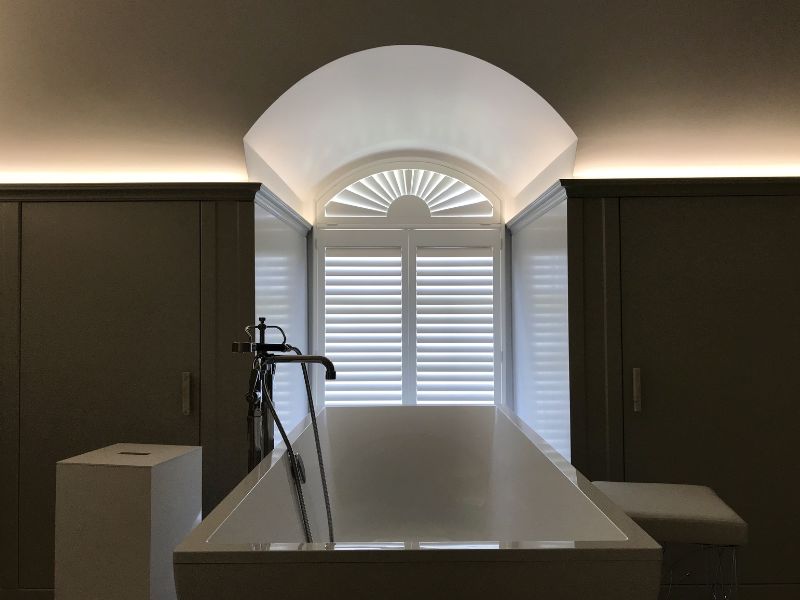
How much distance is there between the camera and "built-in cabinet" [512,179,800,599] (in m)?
2.60

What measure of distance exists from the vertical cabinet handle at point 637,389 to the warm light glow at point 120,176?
1915 millimetres

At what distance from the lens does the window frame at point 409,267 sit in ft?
11.8

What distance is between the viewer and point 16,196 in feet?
8.75

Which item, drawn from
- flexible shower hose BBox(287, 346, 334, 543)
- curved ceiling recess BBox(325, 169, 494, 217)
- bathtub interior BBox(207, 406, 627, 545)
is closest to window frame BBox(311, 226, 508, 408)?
curved ceiling recess BBox(325, 169, 494, 217)

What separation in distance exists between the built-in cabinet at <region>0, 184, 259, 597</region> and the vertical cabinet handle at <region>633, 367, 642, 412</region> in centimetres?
167

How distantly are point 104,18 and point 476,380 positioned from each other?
257 cm

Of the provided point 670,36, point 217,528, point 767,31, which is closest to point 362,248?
point 670,36

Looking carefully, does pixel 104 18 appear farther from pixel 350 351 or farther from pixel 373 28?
pixel 350 351

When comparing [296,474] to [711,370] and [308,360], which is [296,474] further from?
[711,370]

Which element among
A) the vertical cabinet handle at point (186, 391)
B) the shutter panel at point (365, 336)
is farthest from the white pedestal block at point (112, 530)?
the shutter panel at point (365, 336)

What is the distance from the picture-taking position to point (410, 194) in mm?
3713

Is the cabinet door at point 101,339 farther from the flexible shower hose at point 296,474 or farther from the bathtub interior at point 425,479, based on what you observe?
the flexible shower hose at point 296,474

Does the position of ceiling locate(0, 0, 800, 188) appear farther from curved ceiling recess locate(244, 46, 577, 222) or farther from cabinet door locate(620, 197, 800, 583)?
cabinet door locate(620, 197, 800, 583)

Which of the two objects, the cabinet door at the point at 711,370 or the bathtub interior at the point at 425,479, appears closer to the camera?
the bathtub interior at the point at 425,479
